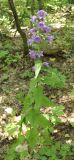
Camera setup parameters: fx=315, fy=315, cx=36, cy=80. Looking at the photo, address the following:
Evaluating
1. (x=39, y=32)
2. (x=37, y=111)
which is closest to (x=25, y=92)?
(x=37, y=111)

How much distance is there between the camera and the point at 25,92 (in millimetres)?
5590

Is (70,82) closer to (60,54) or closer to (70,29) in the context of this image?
(60,54)

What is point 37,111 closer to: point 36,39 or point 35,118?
point 35,118

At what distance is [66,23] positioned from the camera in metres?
9.14

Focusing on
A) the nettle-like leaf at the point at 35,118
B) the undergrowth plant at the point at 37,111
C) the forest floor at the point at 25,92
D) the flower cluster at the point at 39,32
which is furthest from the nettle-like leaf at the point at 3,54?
the flower cluster at the point at 39,32

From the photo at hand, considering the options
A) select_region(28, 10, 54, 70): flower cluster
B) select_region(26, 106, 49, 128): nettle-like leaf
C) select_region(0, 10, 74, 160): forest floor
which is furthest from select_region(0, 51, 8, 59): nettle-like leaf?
select_region(28, 10, 54, 70): flower cluster

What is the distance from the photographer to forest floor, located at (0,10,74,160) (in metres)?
4.50

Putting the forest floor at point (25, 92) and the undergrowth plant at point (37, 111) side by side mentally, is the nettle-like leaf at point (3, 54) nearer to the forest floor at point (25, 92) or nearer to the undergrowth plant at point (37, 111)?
the forest floor at point (25, 92)

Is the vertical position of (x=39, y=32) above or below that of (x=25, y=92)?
above

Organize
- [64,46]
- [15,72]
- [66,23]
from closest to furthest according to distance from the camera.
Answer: [15,72] → [64,46] → [66,23]

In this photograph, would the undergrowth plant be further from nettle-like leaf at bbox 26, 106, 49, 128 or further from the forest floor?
the forest floor

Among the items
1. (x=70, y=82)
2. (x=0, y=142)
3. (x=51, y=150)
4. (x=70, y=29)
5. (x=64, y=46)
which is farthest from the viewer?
(x=70, y=29)

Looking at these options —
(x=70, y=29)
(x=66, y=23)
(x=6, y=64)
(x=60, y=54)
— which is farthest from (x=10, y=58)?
(x=66, y=23)

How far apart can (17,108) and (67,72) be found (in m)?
1.48
